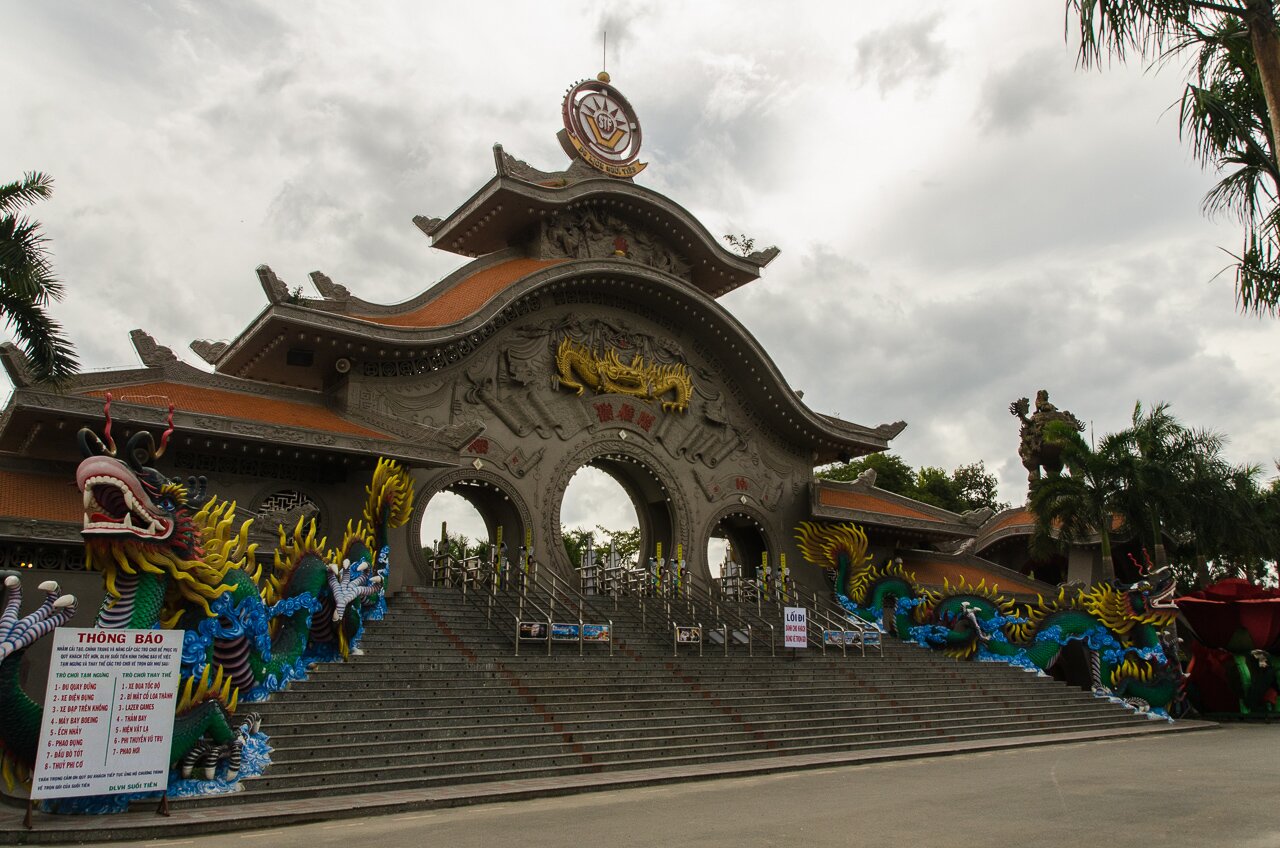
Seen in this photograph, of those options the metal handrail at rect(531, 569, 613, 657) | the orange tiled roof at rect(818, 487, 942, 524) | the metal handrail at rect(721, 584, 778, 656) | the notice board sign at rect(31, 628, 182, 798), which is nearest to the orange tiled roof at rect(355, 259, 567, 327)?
the metal handrail at rect(531, 569, 613, 657)

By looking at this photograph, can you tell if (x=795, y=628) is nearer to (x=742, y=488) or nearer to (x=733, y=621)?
(x=733, y=621)

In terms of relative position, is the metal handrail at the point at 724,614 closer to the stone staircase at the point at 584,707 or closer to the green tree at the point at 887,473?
the stone staircase at the point at 584,707

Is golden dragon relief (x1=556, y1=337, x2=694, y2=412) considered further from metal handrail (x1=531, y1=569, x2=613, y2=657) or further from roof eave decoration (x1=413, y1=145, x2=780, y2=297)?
metal handrail (x1=531, y1=569, x2=613, y2=657)

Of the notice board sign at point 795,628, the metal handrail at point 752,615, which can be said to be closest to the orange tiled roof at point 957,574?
the metal handrail at point 752,615

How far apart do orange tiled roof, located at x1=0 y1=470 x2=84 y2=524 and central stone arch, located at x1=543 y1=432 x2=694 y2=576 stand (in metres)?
9.26

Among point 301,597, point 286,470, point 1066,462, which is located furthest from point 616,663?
point 1066,462

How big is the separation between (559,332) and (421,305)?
10.6 ft

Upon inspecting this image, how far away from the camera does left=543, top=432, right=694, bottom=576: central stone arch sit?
2070 cm

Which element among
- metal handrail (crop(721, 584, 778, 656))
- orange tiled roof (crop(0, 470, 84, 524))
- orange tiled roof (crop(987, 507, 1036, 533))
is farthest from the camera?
orange tiled roof (crop(987, 507, 1036, 533))

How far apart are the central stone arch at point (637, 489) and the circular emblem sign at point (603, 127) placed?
784 centimetres

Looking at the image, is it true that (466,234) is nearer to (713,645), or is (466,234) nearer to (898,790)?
(713,645)

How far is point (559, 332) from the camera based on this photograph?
22031mm

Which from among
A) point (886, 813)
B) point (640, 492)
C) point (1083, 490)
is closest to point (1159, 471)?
point (1083, 490)

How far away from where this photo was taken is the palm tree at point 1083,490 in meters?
24.5
